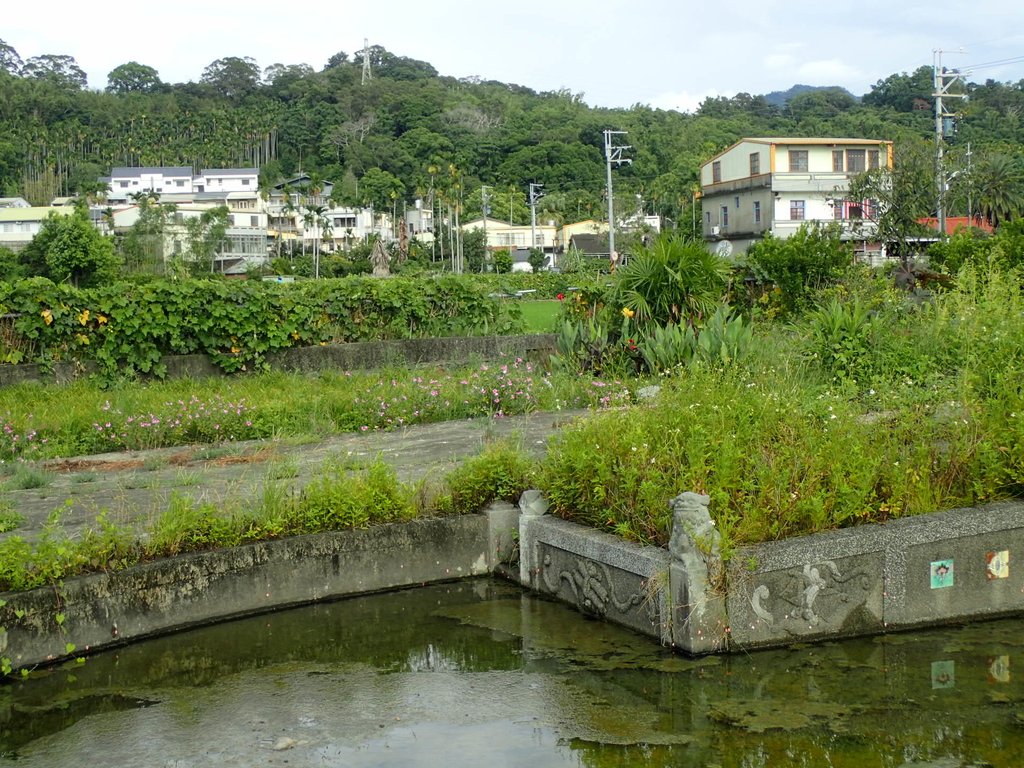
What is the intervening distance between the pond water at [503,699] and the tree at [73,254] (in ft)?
167

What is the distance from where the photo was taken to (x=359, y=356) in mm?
13469

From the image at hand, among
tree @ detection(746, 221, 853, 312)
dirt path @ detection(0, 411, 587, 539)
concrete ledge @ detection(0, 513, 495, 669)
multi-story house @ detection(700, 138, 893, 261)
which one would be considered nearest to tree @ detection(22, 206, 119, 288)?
multi-story house @ detection(700, 138, 893, 261)

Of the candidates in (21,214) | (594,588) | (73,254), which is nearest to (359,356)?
(594,588)

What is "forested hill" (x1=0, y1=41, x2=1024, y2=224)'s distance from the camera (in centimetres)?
11275

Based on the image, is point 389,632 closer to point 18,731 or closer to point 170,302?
point 18,731

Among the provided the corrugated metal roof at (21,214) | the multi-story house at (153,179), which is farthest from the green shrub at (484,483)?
the multi-story house at (153,179)

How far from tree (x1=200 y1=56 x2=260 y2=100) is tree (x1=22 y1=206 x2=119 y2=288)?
122960 millimetres

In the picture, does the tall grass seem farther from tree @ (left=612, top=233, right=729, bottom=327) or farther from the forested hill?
the forested hill

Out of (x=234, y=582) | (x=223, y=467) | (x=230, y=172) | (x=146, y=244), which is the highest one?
(x=230, y=172)

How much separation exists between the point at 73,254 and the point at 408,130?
91714 mm

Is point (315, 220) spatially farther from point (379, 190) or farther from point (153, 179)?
point (153, 179)

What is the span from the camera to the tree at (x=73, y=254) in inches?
2162

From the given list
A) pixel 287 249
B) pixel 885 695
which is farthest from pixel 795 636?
pixel 287 249

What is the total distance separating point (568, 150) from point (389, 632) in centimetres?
11722
